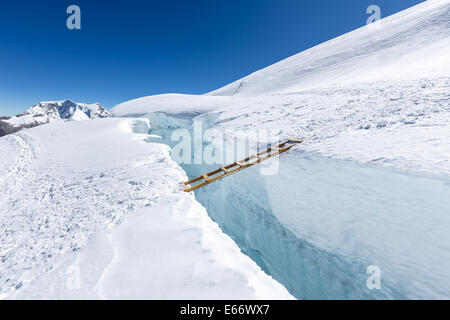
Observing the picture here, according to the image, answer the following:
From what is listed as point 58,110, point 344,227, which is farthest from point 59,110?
point 344,227

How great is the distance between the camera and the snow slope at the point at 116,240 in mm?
1814

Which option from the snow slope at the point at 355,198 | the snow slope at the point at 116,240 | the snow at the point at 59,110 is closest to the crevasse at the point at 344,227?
the snow slope at the point at 355,198

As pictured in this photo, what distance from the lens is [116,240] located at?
2459mm

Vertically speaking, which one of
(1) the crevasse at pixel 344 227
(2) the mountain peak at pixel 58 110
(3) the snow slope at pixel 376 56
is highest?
(2) the mountain peak at pixel 58 110

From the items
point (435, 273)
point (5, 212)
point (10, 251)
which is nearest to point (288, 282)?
point (435, 273)

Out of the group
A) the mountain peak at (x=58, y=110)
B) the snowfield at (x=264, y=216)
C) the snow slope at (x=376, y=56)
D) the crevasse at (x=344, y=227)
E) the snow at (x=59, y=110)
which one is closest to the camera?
the snowfield at (x=264, y=216)

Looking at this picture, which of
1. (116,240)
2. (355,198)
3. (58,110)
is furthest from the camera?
(58,110)

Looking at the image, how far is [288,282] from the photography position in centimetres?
411

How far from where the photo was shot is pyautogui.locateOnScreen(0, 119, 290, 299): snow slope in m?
1.81

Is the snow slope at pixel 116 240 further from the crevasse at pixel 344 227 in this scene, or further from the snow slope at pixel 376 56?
the snow slope at pixel 376 56

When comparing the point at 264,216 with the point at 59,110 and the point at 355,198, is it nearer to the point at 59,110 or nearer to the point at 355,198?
the point at 355,198

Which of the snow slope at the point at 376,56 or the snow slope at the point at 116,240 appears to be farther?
the snow slope at the point at 376,56

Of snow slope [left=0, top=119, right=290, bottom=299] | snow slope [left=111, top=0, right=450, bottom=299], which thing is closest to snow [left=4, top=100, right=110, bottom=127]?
snow slope [left=0, top=119, right=290, bottom=299]

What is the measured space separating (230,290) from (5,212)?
16.1 ft
